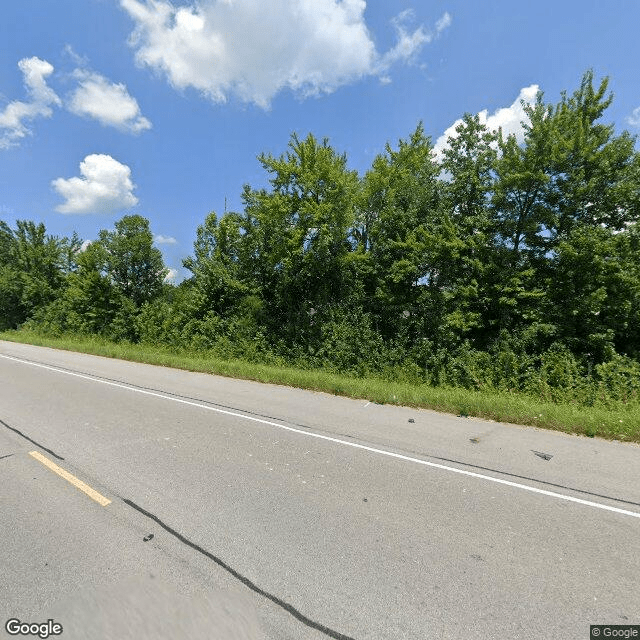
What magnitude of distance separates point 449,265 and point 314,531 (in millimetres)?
11730

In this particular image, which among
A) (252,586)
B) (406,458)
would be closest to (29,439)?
(252,586)

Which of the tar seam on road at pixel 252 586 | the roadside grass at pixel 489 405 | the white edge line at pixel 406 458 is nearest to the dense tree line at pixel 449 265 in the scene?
the roadside grass at pixel 489 405

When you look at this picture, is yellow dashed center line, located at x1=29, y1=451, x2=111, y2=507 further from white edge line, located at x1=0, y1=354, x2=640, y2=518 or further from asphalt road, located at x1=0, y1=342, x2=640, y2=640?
white edge line, located at x1=0, y1=354, x2=640, y2=518

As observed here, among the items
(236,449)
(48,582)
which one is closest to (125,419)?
(236,449)

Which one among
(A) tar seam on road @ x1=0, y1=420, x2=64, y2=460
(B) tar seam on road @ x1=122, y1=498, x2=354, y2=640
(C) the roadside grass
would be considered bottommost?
(A) tar seam on road @ x1=0, y1=420, x2=64, y2=460

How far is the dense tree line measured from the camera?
1181 cm

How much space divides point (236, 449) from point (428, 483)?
9.41 feet

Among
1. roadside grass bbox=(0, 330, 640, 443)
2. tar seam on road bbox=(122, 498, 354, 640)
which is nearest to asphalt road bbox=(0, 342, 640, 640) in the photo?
tar seam on road bbox=(122, 498, 354, 640)

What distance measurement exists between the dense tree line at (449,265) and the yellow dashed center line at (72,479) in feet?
32.6

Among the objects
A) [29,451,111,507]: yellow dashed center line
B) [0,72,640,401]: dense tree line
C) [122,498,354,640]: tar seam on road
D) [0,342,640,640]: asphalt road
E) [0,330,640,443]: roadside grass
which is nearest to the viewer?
[122,498,354,640]: tar seam on road

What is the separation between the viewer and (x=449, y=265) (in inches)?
532

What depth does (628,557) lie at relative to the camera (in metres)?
3.28

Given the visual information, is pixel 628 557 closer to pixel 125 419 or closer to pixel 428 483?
pixel 428 483

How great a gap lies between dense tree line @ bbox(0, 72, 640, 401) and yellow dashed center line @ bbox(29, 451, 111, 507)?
9946 millimetres
